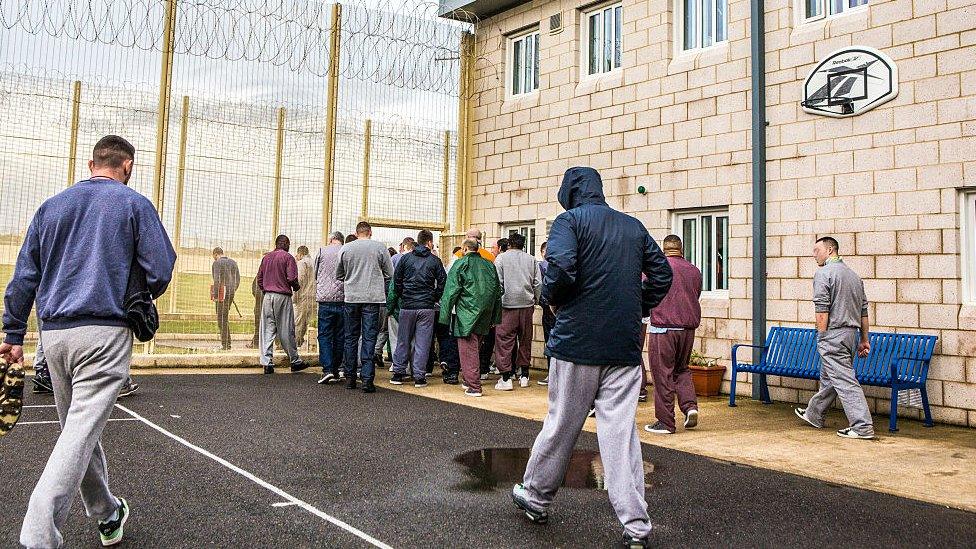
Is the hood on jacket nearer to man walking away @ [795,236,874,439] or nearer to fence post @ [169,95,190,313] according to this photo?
man walking away @ [795,236,874,439]

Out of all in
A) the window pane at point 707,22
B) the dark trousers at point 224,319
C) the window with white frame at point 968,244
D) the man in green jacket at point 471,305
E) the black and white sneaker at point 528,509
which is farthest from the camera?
the dark trousers at point 224,319

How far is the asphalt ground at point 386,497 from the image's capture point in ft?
12.2

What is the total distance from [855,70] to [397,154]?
6570 millimetres

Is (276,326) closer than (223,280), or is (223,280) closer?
(276,326)

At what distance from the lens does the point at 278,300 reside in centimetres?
1041

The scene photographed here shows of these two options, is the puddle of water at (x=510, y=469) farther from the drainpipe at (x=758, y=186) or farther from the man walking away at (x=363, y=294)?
the drainpipe at (x=758, y=186)

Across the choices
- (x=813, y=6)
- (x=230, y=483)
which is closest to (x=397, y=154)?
(x=813, y=6)

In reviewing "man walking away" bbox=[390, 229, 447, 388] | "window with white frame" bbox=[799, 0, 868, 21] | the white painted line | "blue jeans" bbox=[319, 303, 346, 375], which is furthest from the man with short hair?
"window with white frame" bbox=[799, 0, 868, 21]

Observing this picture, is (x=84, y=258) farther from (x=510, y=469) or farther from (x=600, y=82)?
(x=600, y=82)

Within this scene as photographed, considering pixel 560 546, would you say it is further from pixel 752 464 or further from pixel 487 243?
pixel 487 243

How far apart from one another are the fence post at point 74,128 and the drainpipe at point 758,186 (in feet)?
27.5

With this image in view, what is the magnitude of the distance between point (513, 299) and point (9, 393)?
21.9ft

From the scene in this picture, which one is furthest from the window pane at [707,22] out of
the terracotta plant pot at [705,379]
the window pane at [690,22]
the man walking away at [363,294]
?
the man walking away at [363,294]

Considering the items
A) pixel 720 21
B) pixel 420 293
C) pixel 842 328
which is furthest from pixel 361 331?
pixel 720 21
